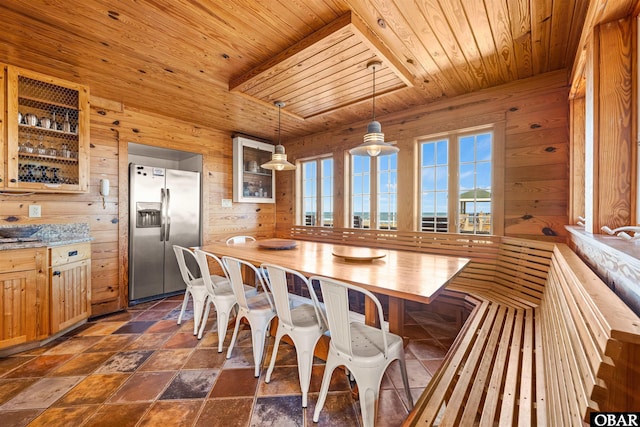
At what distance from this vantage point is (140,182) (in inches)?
137

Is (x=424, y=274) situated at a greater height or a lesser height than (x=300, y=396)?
greater

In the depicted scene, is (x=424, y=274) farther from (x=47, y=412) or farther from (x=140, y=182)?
(x=140, y=182)

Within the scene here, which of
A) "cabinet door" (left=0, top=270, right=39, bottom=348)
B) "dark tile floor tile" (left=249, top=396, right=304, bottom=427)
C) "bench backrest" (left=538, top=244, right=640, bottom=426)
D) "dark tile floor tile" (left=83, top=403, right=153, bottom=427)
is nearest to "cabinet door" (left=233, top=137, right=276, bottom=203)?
"cabinet door" (left=0, top=270, right=39, bottom=348)

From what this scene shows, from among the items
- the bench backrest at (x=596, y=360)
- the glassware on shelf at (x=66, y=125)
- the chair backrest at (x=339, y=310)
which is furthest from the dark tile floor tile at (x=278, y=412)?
the glassware on shelf at (x=66, y=125)

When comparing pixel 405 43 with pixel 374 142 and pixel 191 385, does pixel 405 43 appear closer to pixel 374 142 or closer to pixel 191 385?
pixel 374 142

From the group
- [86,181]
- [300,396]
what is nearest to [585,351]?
[300,396]

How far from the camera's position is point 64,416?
1566 millimetres

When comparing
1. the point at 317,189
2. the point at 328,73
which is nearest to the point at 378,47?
the point at 328,73

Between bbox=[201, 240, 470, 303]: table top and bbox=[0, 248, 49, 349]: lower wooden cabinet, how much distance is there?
144 cm

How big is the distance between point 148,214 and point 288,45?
289 cm

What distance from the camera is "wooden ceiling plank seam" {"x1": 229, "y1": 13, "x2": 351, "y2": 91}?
180cm

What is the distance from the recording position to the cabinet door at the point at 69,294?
7.93 ft

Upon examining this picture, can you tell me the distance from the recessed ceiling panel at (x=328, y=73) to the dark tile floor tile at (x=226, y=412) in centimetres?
255

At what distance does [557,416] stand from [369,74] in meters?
2.56
